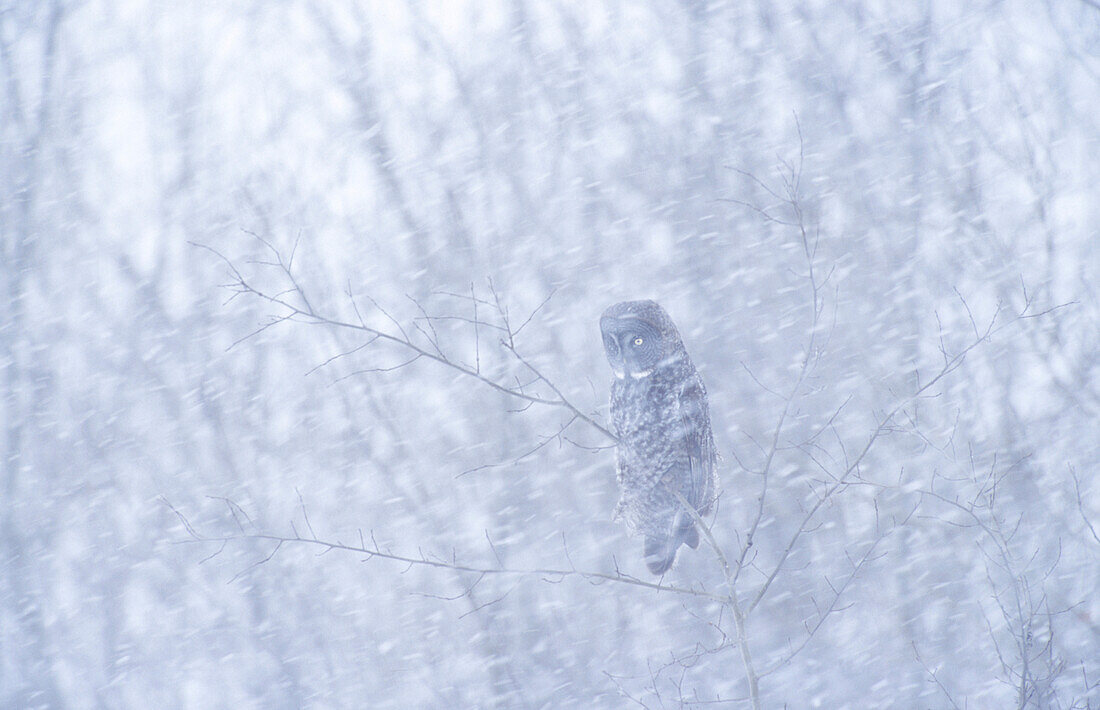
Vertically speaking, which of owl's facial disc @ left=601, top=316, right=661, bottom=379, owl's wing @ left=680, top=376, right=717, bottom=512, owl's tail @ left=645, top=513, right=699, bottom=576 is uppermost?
owl's facial disc @ left=601, top=316, right=661, bottom=379

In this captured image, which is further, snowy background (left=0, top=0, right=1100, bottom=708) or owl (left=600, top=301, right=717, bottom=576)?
snowy background (left=0, top=0, right=1100, bottom=708)

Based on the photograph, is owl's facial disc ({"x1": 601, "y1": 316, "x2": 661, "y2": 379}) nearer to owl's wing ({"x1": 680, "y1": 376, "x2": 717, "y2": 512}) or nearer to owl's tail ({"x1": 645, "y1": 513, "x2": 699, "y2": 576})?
owl's wing ({"x1": 680, "y1": 376, "x2": 717, "y2": 512})

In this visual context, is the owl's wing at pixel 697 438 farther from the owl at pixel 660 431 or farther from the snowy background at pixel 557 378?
the snowy background at pixel 557 378

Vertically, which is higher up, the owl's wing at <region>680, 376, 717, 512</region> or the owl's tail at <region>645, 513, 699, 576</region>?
the owl's wing at <region>680, 376, 717, 512</region>

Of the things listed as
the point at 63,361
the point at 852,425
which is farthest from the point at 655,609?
the point at 63,361

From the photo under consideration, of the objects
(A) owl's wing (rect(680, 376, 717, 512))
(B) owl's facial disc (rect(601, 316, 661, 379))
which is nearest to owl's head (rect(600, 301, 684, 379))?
(B) owl's facial disc (rect(601, 316, 661, 379))
